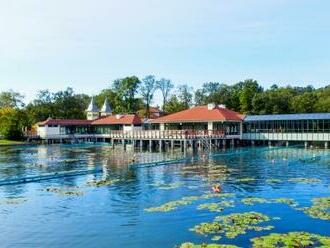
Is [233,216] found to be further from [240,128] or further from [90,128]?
[90,128]

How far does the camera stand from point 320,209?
924 inches

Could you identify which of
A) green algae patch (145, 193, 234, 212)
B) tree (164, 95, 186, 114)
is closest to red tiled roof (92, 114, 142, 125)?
tree (164, 95, 186, 114)

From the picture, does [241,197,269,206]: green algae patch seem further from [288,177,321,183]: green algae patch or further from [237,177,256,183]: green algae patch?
[288,177,321,183]: green algae patch

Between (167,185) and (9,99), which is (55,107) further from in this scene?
(167,185)

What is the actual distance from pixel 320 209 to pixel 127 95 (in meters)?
94.5

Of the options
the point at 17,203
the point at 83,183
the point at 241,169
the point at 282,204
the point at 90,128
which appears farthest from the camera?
the point at 90,128

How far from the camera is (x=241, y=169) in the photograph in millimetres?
40594

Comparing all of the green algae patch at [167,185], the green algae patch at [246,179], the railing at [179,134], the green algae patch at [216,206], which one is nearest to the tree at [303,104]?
the railing at [179,134]

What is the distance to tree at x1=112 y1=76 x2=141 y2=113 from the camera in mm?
114312

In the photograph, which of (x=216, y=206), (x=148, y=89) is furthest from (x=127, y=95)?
(x=216, y=206)

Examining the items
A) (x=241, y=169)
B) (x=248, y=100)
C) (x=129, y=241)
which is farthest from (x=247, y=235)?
(x=248, y=100)

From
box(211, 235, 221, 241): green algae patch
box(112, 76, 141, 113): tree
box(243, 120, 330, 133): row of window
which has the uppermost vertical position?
box(112, 76, 141, 113): tree

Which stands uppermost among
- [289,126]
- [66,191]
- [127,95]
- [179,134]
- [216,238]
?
[127,95]

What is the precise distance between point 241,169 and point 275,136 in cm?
3034
